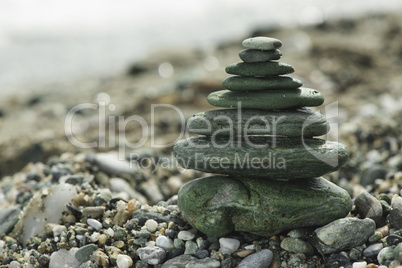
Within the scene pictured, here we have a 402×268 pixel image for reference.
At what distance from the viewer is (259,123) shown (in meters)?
5.09

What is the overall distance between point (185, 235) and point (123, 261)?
2.34ft

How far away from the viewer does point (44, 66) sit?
855 inches

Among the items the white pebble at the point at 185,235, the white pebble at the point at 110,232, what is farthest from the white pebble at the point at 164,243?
the white pebble at the point at 110,232

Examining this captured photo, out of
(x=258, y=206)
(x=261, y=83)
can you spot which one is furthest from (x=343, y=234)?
(x=261, y=83)

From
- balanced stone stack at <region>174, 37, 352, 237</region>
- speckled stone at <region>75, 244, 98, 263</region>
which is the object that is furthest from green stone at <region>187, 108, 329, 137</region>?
speckled stone at <region>75, 244, 98, 263</region>

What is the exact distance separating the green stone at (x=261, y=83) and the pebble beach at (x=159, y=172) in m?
0.17

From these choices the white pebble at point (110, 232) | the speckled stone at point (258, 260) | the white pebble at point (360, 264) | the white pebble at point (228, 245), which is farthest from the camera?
the white pebble at point (110, 232)

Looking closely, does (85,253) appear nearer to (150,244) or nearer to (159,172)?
(150,244)

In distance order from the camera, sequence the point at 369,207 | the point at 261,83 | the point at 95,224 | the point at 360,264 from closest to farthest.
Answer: the point at 360,264 < the point at 261,83 < the point at 369,207 < the point at 95,224

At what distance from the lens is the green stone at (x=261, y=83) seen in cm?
514

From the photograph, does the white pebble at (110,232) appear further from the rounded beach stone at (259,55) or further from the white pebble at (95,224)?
the rounded beach stone at (259,55)

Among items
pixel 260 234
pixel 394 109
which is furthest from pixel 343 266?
pixel 394 109

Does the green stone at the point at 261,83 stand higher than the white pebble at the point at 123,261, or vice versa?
the green stone at the point at 261,83

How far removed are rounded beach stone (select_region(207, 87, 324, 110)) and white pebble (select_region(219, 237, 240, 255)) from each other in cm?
142
